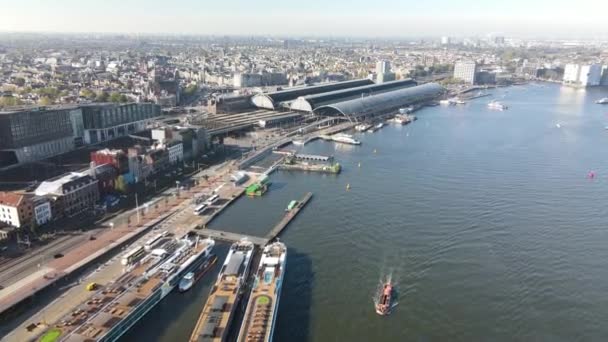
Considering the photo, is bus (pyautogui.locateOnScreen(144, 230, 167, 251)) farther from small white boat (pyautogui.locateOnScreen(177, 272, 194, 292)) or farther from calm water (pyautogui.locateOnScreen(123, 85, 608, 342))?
calm water (pyautogui.locateOnScreen(123, 85, 608, 342))

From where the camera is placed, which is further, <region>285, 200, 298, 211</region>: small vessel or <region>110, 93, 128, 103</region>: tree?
<region>110, 93, 128, 103</region>: tree

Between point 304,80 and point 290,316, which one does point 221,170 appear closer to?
point 290,316

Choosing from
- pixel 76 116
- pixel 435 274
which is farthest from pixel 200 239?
pixel 76 116

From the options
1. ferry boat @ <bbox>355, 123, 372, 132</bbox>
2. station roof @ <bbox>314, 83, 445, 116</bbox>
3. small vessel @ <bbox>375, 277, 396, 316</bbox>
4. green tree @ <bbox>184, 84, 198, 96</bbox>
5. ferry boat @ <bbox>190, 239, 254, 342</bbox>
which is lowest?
small vessel @ <bbox>375, 277, 396, 316</bbox>

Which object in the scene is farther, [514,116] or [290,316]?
[514,116]

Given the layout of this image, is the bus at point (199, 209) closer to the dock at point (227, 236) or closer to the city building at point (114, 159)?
the dock at point (227, 236)

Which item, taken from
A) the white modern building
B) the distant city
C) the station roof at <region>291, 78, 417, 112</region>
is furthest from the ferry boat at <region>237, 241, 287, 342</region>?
the station roof at <region>291, 78, 417, 112</region>

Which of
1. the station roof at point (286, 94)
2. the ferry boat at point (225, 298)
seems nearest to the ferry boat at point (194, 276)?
the ferry boat at point (225, 298)

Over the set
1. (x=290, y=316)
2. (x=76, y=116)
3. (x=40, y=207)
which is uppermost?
(x=76, y=116)
